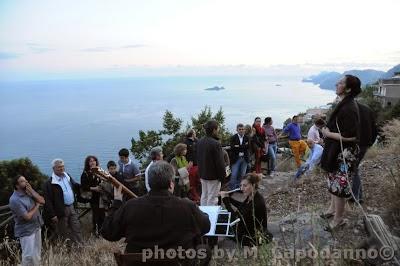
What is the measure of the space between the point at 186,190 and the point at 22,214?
9.07 feet

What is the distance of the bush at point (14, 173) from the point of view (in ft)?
55.3

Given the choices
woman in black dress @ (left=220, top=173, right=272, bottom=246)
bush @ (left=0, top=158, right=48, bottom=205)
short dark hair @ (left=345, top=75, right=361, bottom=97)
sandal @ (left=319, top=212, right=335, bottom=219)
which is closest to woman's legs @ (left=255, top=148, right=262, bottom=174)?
sandal @ (left=319, top=212, right=335, bottom=219)

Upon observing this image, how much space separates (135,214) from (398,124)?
321 inches

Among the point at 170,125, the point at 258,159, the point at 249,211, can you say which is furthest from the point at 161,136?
the point at 249,211

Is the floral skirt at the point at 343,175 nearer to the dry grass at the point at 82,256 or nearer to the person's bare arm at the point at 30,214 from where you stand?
the dry grass at the point at 82,256

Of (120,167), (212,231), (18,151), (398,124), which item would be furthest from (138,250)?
(18,151)

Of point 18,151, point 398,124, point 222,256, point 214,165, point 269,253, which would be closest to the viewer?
point 269,253

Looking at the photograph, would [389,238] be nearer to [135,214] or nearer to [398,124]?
[135,214]

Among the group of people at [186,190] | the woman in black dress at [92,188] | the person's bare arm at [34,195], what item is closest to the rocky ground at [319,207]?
the group of people at [186,190]

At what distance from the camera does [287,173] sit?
32.3ft

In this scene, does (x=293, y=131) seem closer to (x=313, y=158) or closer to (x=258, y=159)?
(x=258, y=159)

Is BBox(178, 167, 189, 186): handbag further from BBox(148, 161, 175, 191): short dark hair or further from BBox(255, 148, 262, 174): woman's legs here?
BBox(148, 161, 175, 191): short dark hair

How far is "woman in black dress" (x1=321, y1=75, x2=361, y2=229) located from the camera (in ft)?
13.0

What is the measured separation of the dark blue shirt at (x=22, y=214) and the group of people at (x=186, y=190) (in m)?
0.01
